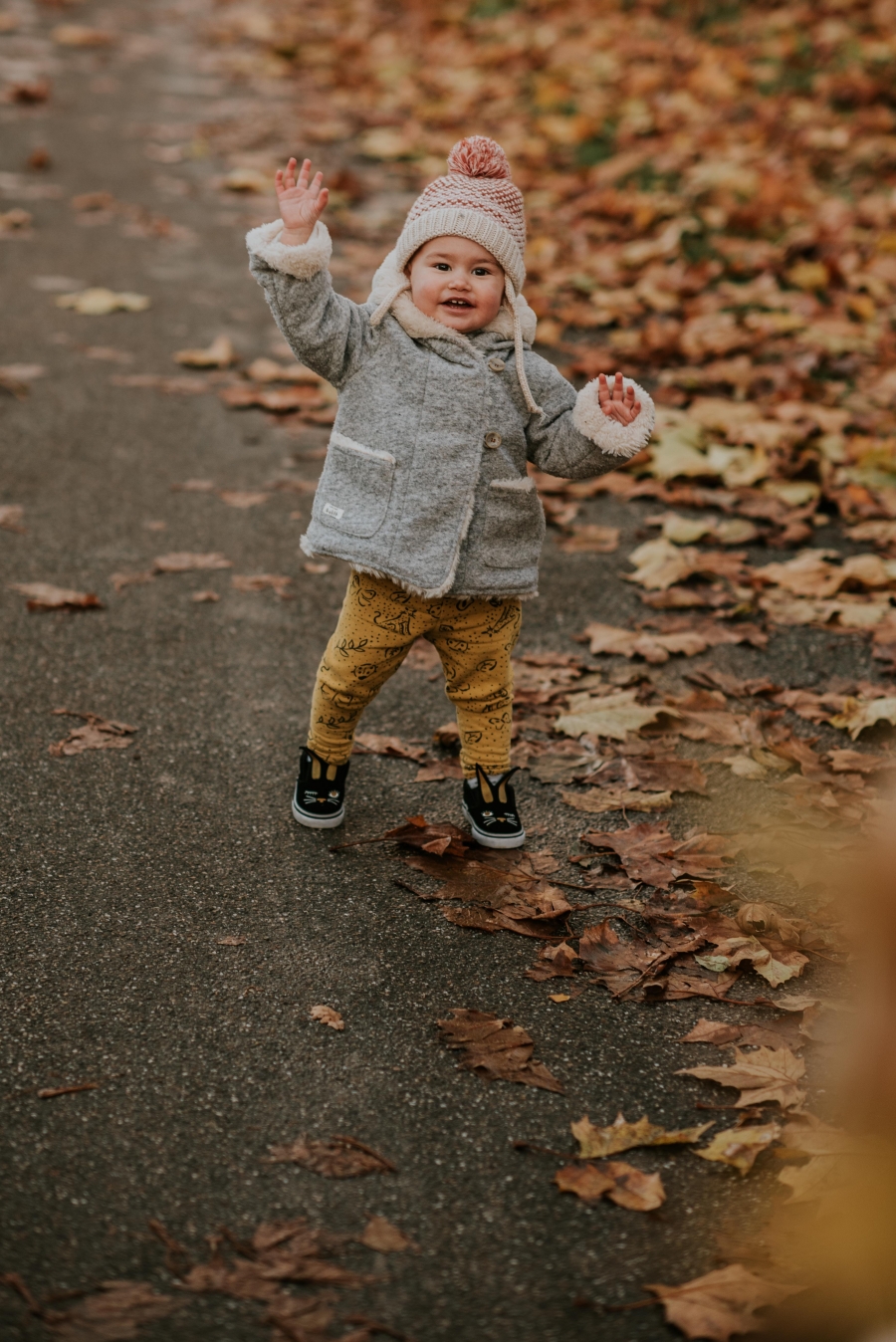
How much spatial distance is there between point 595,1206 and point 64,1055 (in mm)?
967

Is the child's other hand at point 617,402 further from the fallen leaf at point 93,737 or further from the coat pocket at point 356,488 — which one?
the fallen leaf at point 93,737

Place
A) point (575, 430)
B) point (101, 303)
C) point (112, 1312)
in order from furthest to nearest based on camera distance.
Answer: point (101, 303), point (575, 430), point (112, 1312)

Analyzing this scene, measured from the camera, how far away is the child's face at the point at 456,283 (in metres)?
2.74

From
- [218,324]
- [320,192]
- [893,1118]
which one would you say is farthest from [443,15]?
[893,1118]

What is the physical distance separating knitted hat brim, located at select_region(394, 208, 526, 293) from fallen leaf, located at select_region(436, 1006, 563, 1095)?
5.13 feet

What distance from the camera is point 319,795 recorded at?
3078mm

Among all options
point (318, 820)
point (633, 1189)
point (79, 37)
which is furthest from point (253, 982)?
point (79, 37)

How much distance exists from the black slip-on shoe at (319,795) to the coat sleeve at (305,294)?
0.94 m

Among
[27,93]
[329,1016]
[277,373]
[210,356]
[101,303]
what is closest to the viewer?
[329,1016]

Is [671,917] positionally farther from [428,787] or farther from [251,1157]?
[251,1157]

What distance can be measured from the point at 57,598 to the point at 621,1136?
2581 millimetres

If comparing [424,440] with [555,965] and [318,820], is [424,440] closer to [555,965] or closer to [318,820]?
[318,820]

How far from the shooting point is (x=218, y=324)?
6.54m

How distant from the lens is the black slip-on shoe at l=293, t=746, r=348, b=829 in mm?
3068
